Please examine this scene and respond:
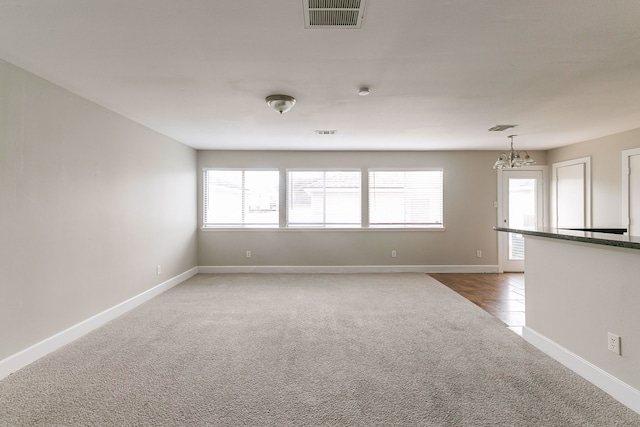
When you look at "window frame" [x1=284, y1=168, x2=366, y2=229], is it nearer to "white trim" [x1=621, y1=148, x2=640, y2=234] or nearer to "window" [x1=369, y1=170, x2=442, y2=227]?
"window" [x1=369, y1=170, x2=442, y2=227]

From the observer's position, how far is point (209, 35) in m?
1.96

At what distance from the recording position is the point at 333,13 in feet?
5.71

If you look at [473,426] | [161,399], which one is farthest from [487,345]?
[161,399]

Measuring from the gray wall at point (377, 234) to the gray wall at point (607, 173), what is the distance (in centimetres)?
111

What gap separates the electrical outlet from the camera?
6.65 feet

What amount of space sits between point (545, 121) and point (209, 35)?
4180 millimetres

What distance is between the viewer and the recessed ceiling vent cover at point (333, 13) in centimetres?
165

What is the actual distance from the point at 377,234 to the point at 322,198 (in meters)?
1.32

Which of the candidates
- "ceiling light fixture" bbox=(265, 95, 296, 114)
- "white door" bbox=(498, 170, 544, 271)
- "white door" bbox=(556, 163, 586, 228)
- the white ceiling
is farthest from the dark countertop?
"white door" bbox=(498, 170, 544, 271)

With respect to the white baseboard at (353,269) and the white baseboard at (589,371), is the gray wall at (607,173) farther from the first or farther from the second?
the white baseboard at (589,371)

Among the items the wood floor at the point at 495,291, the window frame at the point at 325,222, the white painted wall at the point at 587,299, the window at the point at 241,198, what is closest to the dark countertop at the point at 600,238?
the white painted wall at the point at 587,299

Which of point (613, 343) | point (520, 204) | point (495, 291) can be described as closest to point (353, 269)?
point (495, 291)

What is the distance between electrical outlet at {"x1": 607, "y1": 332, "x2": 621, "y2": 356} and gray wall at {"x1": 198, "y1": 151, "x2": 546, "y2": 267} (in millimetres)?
3928

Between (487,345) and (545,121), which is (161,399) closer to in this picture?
(487,345)
